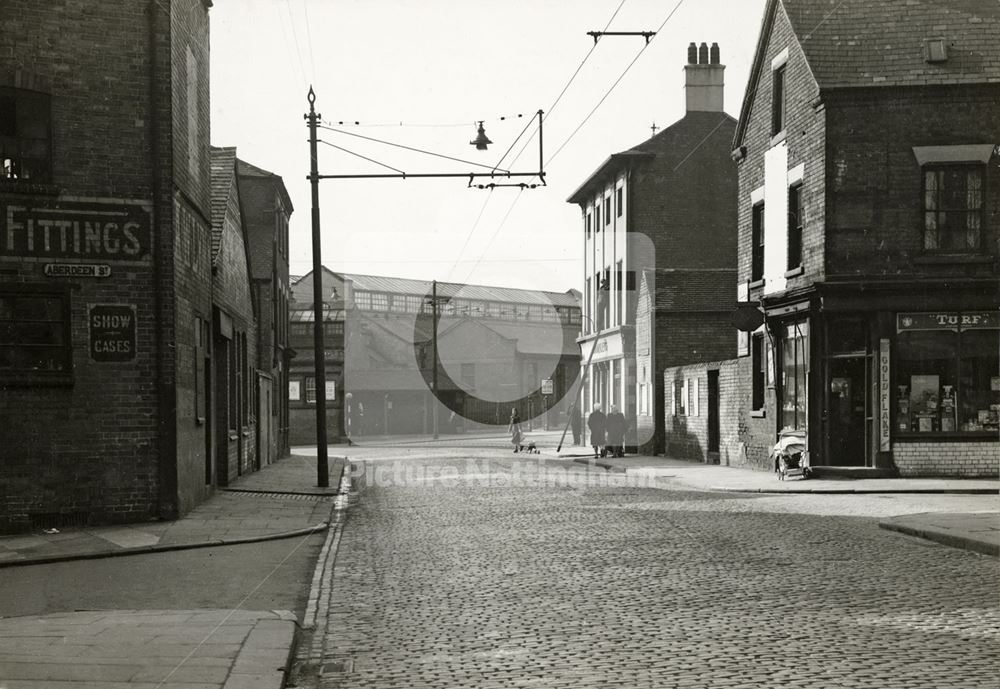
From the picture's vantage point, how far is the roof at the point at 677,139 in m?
38.9

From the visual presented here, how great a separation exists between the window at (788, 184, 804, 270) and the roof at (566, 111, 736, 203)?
1541 centimetres

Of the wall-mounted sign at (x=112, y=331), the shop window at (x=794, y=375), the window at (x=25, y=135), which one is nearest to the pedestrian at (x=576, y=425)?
the shop window at (x=794, y=375)

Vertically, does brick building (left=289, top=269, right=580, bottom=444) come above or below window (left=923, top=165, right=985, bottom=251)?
below

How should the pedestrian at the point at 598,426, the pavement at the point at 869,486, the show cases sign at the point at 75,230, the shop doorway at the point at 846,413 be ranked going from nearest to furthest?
the pavement at the point at 869,486
the show cases sign at the point at 75,230
the shop doorway at the point at 846,413
the pedestrian at the point at 598,426

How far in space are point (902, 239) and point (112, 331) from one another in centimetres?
1476

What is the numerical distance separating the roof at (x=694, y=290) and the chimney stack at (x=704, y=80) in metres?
8.81

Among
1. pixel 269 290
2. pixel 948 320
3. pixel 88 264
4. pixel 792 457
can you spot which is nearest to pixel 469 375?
pixel 269 290

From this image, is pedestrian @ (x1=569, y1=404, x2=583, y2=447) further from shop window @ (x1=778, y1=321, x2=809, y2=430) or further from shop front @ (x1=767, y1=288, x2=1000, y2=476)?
shop front @ (x1=767, y1=288, x2=1000, y2=476)

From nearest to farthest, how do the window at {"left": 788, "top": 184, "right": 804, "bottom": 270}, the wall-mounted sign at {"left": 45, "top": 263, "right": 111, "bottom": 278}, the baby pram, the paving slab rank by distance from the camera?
the paving slab → the wall-mounted sign at {"left": 45, "top": 263, "right": 111, "bottom": 278} → the baby pram → the window at {"left": 788, "top": 184, "right": 804, "bottom": 270}

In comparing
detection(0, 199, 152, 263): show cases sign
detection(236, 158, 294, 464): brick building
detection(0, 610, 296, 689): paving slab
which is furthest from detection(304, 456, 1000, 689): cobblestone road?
detection(236, 158, 294, 464): brick building

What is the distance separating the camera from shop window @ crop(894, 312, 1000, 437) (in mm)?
21078

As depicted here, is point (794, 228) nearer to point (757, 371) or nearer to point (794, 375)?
point (794, 375)

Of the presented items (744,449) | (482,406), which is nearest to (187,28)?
(744,449)

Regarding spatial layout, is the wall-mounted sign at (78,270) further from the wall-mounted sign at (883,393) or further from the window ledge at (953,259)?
the window ledge at (953,259)
